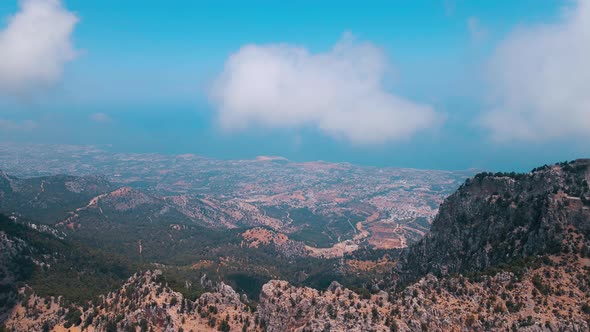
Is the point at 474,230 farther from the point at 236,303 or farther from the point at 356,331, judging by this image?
the point at 236,303

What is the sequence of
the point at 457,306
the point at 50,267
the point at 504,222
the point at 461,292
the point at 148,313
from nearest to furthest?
the point at 457,306 → the point at 461,292 → the point at 148,313 → the point at 504,222 → the point at 50,267

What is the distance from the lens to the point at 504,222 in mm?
87812

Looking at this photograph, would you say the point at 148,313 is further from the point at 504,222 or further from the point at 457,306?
the point at 504,222

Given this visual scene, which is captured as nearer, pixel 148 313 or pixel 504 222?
pixel 148 313

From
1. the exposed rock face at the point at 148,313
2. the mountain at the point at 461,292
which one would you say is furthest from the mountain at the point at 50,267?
the exposed rock face at the point at 148,313

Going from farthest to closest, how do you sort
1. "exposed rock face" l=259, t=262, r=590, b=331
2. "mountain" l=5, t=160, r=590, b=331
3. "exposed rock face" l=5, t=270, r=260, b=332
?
1. "exposed rock face" l=5, t=270, r=260, b=332
2. "mountain" l=5, t=160, r=590, b=331
3. "exposed rock face" l=259, t=262, r=590, b=331

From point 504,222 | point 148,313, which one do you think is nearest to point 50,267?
point 148,313

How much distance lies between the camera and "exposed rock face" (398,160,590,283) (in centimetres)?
7650

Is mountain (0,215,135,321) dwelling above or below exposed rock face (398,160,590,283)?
below

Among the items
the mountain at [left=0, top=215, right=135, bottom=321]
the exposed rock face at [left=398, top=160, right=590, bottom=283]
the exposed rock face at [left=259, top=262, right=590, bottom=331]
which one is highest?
the exposed rock face at [left=398, top=160, right=590, bottom=283]

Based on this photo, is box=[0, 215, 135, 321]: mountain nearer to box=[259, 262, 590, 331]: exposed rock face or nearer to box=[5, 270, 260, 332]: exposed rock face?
box=[5, 270, 260, 332]: exposed rock face

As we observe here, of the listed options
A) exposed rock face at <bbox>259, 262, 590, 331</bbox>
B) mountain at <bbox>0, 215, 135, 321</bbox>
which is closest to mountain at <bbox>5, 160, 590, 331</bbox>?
exposed rock face at <bbox>259, 262, 590, 331</bbox>

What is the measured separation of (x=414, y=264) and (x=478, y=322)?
49.0 m

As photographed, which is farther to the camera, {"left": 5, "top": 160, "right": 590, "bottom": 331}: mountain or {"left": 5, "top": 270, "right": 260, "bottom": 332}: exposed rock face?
{"left": 5, "top": 270, "right": 260, "bottom": 332}: exposed rock face
